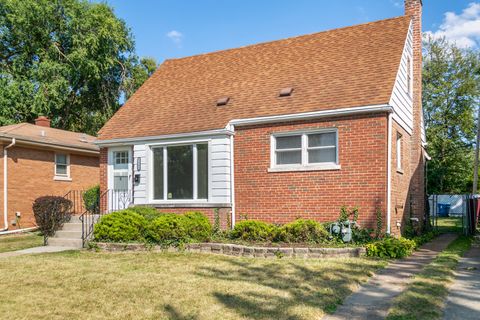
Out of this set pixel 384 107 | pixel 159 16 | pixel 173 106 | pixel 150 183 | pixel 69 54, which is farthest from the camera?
pixel 69 54

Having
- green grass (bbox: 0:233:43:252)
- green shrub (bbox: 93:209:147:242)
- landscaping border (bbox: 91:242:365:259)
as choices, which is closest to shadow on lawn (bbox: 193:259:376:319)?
landscaping border (bbox: 91:242:365:259)

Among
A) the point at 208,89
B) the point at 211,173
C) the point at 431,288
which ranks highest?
the point at 208,89

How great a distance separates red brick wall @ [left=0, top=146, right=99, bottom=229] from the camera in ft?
54.5

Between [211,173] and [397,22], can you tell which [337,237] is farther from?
[397,22]

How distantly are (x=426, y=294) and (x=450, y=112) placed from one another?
33.7 metres

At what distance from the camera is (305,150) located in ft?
39.3

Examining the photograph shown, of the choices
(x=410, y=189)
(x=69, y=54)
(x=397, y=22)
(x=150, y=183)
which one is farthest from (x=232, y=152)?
(x=69, y=54)

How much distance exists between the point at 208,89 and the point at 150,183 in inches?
159

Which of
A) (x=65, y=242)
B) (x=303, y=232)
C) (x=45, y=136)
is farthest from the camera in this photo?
(x=45, y=136)

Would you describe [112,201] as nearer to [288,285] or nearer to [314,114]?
[314,114]

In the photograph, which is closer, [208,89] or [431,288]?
[431,288]

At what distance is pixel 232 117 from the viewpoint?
13117mm

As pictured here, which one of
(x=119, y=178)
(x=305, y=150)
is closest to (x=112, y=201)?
(x=119, y=178)

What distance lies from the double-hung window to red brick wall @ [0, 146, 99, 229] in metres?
10.5
